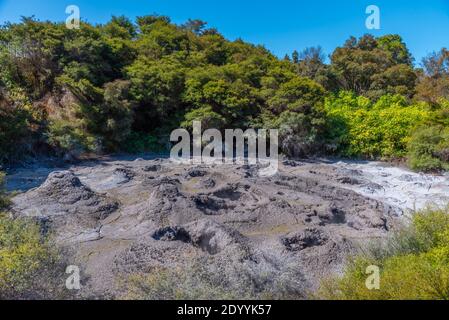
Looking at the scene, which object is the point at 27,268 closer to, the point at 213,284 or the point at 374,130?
the point at 213,284

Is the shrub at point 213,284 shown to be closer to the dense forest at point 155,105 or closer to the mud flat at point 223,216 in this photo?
the mud flat at point 223,216

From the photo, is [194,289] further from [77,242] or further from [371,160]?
[371,160]

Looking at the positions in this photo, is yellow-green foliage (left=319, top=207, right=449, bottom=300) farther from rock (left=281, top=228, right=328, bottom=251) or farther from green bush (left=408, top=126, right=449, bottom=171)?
green bush (left=408, top=126, right=449, bottom=171)

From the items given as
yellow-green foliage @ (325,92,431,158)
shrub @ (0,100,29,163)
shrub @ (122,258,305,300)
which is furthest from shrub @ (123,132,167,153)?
shrub @ (122,258,305,300)

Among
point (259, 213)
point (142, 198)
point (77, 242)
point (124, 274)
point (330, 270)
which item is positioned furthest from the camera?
point (142, 198)
